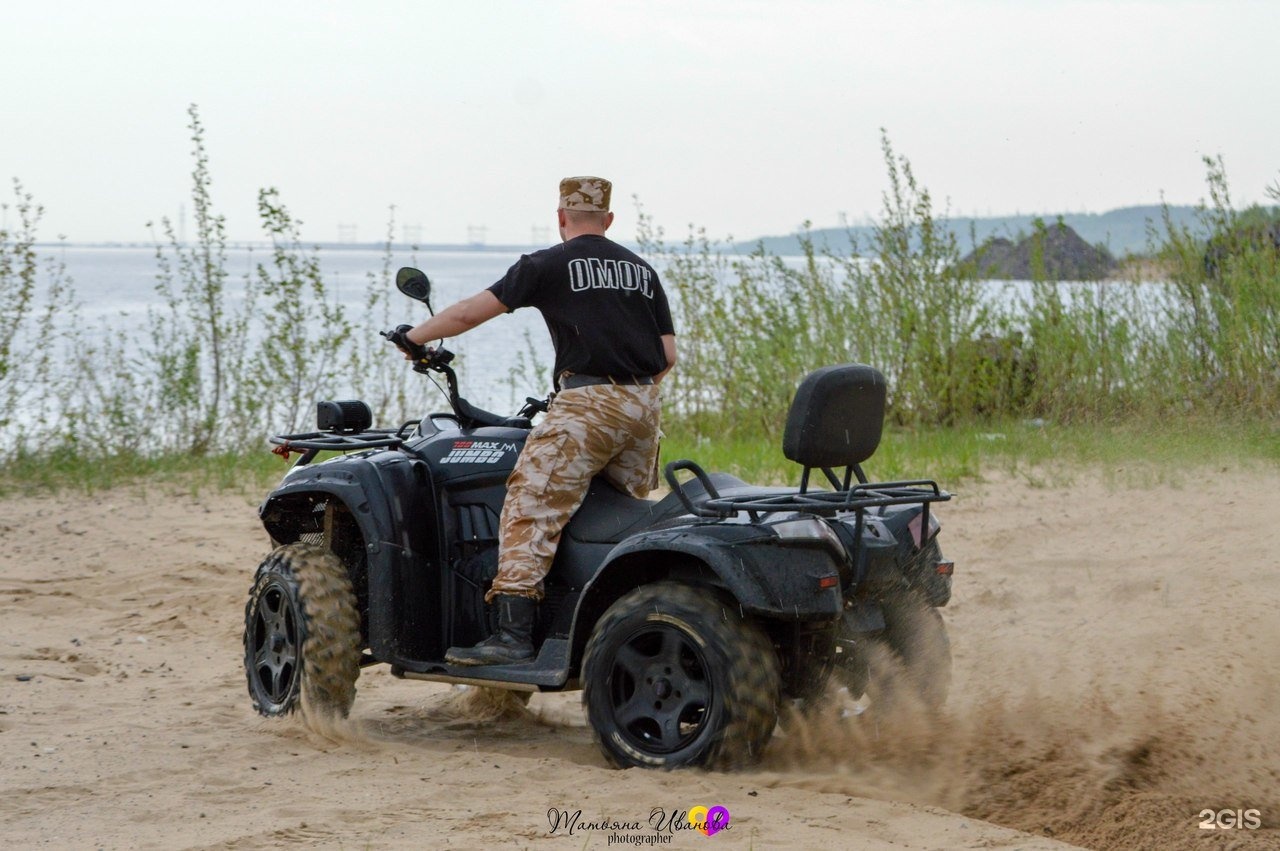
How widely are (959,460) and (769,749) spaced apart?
5.93 metres

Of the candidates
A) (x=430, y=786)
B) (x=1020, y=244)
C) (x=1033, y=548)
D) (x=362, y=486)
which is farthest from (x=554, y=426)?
(x=1020, y=244)

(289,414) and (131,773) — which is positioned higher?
(289,414)

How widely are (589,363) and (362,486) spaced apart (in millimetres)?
1063

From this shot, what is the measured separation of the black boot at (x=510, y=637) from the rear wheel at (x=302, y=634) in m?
0.57

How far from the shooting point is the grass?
34.4ft

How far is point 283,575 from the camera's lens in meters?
5.89

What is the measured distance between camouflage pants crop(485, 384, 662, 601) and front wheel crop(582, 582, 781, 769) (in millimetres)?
417

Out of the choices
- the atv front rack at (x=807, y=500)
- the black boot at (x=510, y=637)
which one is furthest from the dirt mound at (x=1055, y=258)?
the black boot at (x=510, y=637)

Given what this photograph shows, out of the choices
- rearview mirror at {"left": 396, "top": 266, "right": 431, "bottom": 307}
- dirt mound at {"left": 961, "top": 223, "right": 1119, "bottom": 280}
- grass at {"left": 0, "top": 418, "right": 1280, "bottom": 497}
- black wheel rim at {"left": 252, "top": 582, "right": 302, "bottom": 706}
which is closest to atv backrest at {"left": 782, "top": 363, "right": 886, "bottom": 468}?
rearview mirror at {"left": 396, "top": 266, "right": 431, "bottom": 307}

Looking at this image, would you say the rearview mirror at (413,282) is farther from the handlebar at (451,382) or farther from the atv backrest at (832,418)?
the atv backrest at (832,418)

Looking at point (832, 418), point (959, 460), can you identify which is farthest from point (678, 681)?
point (959, 460)

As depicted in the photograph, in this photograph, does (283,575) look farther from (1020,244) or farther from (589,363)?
(1020,244)

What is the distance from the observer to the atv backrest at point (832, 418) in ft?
16.0

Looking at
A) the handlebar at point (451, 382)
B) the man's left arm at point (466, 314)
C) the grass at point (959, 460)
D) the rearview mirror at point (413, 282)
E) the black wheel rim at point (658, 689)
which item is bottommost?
the black wheel rim at point (658, 689)
